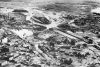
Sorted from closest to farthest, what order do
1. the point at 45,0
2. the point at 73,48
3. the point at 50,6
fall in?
the point at 73,48 < the point at 50,6 < the point at 45,0

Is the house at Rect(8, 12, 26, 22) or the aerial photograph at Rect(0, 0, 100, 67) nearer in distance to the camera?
the aerial photograph at Rect(0, 0, 100, 67)

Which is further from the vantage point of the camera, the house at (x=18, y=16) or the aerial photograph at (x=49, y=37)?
the house at (x=18, y=16)

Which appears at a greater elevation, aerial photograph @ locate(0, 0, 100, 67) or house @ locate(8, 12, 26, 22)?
house @ locate(8, 12, 26, 22)

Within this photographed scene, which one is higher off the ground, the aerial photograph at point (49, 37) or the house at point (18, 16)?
the house at point (18, 16)

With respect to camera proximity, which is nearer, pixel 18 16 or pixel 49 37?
pixel 49 37

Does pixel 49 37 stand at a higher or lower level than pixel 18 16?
lower

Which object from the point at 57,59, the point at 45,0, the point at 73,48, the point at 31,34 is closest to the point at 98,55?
the point at 73,48

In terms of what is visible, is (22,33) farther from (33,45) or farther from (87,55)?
(87,55)

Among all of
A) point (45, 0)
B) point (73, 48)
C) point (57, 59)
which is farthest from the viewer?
point (45, 0)
